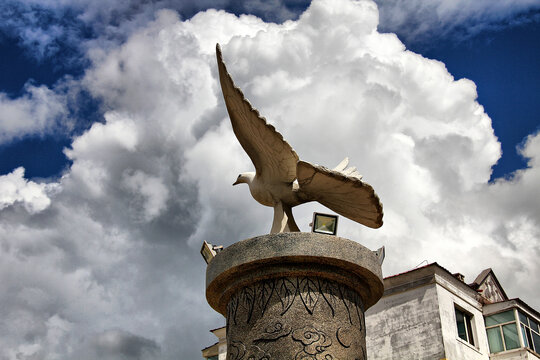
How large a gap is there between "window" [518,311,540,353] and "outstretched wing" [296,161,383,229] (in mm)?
14483

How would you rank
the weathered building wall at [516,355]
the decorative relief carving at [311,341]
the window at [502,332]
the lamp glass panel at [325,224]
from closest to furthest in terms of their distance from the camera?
the decorative relief carving at [311,341] → the lamp glass panel at [325,224] → the weathered building wall at [516,355] → the window at [502,332]

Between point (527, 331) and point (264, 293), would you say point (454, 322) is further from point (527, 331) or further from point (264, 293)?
point (264, 293)

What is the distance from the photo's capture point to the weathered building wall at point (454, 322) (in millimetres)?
18812

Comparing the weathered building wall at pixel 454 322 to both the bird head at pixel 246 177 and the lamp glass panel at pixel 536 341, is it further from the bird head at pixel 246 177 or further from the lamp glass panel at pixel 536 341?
the bird head at pixel 246 177

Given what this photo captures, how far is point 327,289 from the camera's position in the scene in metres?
6.44

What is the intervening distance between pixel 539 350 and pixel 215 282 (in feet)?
56.2

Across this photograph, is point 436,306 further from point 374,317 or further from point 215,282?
point 215,282

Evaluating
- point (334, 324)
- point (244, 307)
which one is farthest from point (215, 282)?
point (334, 324)

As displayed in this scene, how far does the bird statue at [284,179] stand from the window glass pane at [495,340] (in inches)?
565

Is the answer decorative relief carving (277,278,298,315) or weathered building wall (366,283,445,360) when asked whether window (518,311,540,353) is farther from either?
decorative relief carving (277,278,298,315)

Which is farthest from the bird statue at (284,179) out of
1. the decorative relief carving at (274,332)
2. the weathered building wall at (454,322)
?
the weathered building wall at (454,322)

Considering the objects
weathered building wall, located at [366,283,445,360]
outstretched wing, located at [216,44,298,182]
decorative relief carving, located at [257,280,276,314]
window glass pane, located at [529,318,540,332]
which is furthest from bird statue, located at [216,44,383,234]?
window glass pane, located at [529,318,540,332]

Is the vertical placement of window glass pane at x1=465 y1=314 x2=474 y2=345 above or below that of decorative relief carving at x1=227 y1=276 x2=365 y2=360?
above

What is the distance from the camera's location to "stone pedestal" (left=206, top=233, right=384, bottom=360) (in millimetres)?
6055
